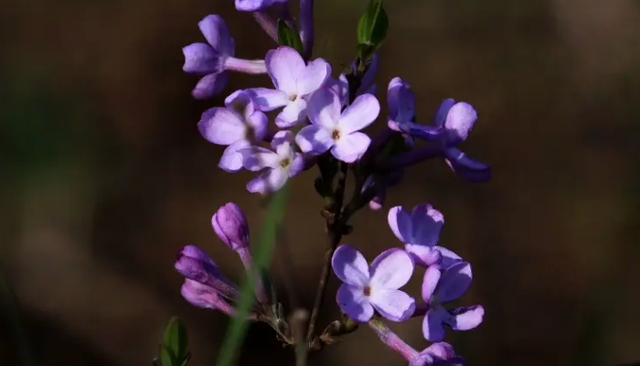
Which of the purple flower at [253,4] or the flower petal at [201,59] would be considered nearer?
the purple flower at [253,4]

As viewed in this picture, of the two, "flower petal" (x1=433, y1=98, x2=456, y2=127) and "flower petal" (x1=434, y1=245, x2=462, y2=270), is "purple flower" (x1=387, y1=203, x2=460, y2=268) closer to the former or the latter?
"flower petal" (x1=434, y1=245, x2=462, y2=270)

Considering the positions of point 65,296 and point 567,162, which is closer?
point 65,296

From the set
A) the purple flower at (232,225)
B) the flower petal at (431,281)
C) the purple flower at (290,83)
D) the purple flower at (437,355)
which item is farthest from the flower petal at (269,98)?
the purple flower at (437,355)

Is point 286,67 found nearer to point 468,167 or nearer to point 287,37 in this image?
point 287,37

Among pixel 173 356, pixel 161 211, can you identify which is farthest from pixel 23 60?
pixel 173 356

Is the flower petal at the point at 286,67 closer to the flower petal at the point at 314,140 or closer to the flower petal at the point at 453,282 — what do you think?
the flower petal at the point at 314,140

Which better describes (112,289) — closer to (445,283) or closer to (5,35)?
(5,35)
